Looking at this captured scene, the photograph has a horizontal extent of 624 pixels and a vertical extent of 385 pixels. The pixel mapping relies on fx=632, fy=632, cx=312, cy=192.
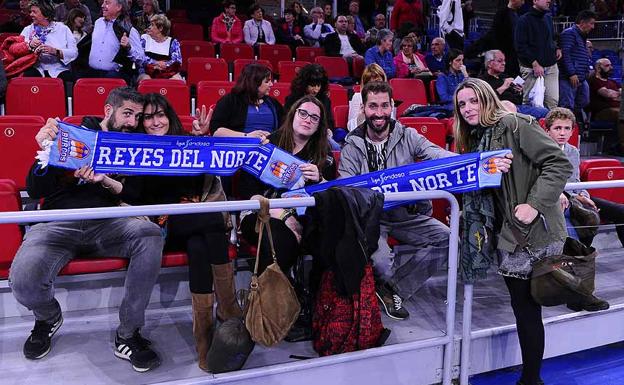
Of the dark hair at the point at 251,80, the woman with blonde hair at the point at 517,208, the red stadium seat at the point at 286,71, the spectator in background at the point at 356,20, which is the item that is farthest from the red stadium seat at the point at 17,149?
the spectator in background at the point at 356,20

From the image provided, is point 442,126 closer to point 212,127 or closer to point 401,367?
point 212,127

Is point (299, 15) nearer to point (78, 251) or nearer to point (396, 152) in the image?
point (396, 152)

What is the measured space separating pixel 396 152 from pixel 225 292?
4.45ft

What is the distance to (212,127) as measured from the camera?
13.9 ft

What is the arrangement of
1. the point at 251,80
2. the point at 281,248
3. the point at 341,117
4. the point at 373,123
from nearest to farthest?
the point at 281,248
the point at 373,123
the point at 251,80
the point at 341,117

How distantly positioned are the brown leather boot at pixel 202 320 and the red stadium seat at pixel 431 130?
Result: 2760 mm

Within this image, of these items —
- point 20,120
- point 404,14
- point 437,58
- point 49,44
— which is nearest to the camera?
point 20,120

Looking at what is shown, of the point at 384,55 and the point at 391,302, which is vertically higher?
the point at 384,55

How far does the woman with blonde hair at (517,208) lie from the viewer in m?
2.79

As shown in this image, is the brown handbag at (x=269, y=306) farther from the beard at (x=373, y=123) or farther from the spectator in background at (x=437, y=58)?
the spectator in background at (x=437, y=58)

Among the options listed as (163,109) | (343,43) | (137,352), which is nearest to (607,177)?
(163,109)

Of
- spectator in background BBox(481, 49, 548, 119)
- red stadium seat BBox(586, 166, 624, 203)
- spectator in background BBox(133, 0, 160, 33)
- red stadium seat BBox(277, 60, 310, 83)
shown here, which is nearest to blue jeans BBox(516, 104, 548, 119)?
spectator in background BBox(481, 49, 548, 119)

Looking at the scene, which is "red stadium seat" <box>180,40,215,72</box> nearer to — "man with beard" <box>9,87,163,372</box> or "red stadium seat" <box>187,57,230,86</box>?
"red stadium seat" <box>187,57,230,86</box>

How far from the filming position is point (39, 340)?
110 inches
